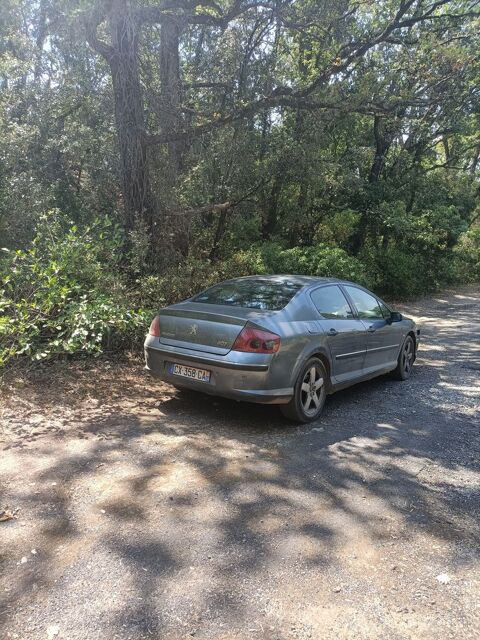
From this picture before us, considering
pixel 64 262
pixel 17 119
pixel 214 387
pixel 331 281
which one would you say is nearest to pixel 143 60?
pixel 17 119

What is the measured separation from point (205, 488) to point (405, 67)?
1218 centimetres

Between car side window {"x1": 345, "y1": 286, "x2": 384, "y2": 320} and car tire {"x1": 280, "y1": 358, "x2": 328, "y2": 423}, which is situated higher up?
car side window {"x1": 345, "y1": 286, "x2": 384, "y2": 320}

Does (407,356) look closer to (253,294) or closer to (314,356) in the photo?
(314,356)

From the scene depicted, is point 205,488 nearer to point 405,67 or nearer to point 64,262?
point 64,262

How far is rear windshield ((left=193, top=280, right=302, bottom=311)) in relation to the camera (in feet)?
17.7

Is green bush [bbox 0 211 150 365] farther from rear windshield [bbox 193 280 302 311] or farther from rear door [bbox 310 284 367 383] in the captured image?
rear door [bbox 310 284 367 383]

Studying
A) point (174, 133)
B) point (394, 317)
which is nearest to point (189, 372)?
point (394, 317)

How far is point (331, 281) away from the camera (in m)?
6.24

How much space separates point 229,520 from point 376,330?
3.86 meters

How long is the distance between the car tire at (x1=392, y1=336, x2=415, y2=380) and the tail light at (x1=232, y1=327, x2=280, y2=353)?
10.3 feet

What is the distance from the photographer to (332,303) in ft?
19.5

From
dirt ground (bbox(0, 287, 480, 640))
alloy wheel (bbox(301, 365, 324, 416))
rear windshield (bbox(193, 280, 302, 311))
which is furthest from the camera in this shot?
rear windshield (bbox(193, 280, 302, 311))

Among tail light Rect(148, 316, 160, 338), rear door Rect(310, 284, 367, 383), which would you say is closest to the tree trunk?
tail light Rect(148, 316, 160, 338)

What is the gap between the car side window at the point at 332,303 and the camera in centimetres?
569
